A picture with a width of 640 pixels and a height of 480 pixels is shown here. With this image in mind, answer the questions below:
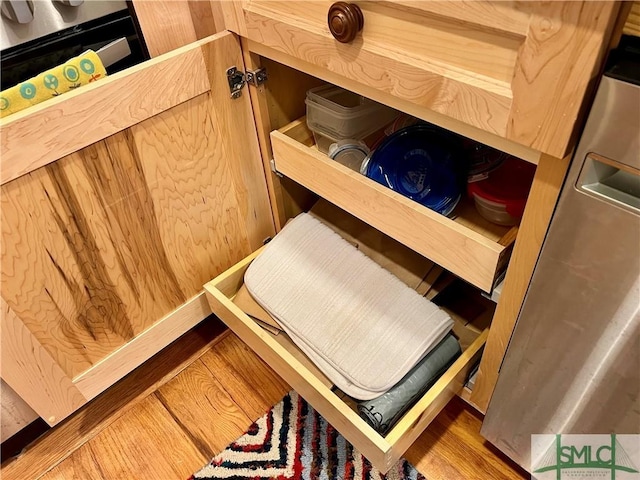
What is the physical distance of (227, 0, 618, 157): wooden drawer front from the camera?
0.47m

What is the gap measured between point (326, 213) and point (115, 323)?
0.50 meters

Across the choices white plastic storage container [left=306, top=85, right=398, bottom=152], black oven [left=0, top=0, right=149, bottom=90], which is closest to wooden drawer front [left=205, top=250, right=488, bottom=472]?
white plastic storage container [left=306, top=85, right=398, bottom=152]

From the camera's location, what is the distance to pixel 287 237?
102 cm

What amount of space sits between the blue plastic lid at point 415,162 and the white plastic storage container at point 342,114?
6 centimetres

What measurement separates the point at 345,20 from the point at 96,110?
37cm

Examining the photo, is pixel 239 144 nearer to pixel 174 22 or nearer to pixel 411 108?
pixel 174 22

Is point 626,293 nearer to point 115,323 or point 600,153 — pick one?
point 600,153

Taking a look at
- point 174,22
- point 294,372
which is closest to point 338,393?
point 294,372

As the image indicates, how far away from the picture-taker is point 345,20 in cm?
63

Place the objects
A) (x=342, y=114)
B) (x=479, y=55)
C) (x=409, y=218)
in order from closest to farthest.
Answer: (x=479, y=55)
(x=409, y=218)
(x=342, y=114)

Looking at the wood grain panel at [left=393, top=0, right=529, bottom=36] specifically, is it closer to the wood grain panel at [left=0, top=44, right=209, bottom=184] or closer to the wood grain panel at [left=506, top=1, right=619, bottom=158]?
the wood grain panel at [left=506, top=1, right=619, bottom=158]

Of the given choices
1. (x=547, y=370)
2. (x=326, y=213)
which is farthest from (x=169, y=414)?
(x=547, y=370)

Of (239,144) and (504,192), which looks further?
(239,144)

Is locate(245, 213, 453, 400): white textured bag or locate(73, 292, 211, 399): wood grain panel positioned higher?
locate(245, 213, 453, 400): white textured bag
